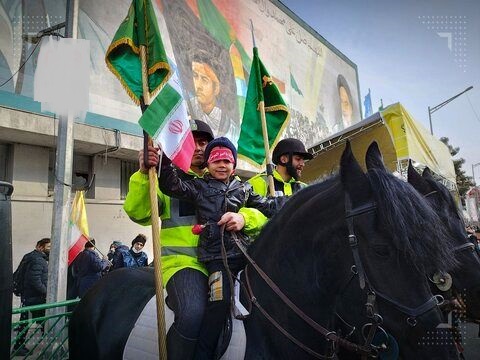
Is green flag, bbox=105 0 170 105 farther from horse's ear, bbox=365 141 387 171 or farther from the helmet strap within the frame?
the helmet strap

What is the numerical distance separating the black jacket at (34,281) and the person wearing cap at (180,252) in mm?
5519

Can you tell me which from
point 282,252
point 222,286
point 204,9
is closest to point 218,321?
point 222,286

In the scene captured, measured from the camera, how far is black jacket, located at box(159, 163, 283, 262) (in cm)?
248

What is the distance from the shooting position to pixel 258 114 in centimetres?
479

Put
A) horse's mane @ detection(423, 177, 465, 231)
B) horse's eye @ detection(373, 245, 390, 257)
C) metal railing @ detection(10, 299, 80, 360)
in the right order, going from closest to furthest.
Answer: horse's eye @ detection(373, 245, 390, 257)
metal railing @ detection(10, 299, 80, 360)
horse's mane @ detection(423, 177, 465, 231)

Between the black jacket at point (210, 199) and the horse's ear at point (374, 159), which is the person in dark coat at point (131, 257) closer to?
the black jacket at point (210, 199)

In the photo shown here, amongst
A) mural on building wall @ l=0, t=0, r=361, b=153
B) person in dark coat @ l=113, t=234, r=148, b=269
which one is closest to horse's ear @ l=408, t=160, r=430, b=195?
person in dark coat @ l=113, t=234, r=148, b=269

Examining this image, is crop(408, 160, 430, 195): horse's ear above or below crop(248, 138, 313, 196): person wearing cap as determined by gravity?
below

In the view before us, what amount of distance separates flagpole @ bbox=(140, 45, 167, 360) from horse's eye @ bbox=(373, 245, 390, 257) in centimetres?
139

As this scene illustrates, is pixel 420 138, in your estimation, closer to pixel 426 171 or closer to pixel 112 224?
pixel 426 171

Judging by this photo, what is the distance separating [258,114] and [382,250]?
3341 millimetres

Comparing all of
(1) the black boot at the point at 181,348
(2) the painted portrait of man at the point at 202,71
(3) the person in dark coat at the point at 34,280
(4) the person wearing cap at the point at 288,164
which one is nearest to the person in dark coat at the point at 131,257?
(3) the person in dark coat at the point at 34,280

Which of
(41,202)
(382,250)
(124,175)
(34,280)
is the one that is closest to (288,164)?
(382,250)

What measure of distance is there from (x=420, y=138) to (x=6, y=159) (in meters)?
11.4
